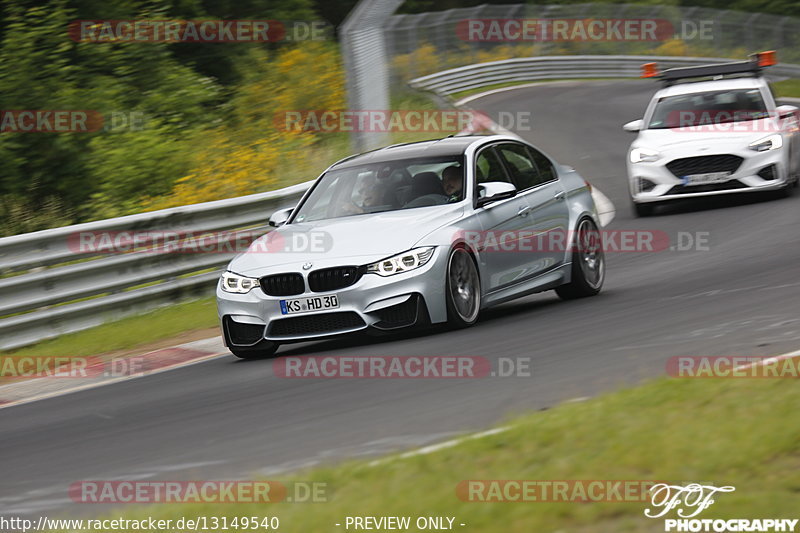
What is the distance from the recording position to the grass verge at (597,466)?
4.56 m

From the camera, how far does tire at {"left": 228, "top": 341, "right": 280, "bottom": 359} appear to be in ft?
32.4

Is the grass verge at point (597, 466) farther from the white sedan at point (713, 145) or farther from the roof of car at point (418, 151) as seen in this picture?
the white sedan at point (713, 145)

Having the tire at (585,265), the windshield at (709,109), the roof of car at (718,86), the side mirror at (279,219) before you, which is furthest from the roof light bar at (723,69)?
the side mirror at (279,219)

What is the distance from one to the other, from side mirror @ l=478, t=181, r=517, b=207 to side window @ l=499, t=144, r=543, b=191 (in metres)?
0.70

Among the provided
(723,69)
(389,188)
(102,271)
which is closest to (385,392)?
(389,188)

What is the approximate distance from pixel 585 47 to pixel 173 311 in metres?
37.7

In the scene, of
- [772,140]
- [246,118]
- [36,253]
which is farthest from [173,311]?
[246,118]

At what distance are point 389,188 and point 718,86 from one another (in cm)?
918

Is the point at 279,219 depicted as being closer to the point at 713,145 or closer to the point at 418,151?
the point at 418,151

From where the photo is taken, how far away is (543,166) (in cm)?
1150

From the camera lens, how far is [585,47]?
48312 millimetres

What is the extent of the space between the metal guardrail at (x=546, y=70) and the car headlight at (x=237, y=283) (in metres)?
29.9

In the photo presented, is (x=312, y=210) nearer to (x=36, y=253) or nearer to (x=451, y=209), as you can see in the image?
(x=451, y=209)

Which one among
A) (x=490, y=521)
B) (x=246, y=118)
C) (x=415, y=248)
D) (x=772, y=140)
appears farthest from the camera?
(x=246, y=118)
